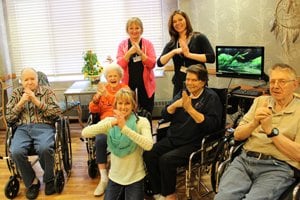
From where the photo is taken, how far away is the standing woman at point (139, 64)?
3389mm

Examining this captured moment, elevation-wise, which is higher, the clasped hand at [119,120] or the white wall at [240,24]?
the white wall at [240,24]

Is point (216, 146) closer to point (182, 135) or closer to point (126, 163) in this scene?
point (182, 135)

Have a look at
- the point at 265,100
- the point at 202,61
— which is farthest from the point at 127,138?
the point at 202,61

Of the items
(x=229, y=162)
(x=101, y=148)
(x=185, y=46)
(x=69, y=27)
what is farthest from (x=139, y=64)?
(x=69, y=27)

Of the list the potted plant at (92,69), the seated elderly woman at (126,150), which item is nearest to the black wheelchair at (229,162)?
the seated elderly woman at (126,150)

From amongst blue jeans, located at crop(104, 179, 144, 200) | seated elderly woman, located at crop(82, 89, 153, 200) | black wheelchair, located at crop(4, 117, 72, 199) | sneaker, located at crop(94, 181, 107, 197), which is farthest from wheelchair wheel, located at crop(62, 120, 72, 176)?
blue jeans, located at crop(104, 179, 144, 200)

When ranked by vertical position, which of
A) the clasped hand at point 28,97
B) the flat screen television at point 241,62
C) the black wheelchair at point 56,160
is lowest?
the black wheelchair at point 56,160

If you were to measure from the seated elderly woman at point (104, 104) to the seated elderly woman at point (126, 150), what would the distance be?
622 mm

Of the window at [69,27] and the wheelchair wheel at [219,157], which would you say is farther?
the window at [69,27]

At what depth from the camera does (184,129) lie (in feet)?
8.79

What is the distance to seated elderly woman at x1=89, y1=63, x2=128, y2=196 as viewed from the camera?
3035mm

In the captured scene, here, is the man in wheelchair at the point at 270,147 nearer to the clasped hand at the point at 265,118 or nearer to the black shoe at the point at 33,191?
the clasped hand at the point at 265,118

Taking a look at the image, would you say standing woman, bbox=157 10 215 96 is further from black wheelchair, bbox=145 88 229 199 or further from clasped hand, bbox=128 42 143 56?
black wheelchair, bbox=145 88 229 199

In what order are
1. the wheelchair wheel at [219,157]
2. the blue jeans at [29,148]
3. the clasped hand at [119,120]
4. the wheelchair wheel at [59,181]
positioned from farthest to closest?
the wheelchair wheel at [59,181] < the blue jeans at [29,148] < the wheelchair wheel at [219,157] < the clasped hand at [119,120]
